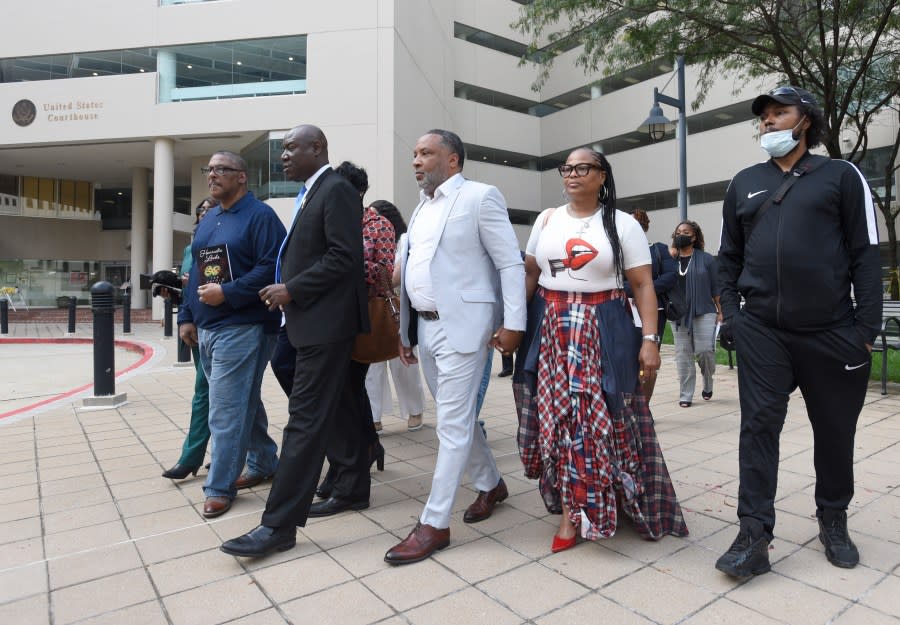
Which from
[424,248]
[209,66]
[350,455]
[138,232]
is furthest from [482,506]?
[138,232]

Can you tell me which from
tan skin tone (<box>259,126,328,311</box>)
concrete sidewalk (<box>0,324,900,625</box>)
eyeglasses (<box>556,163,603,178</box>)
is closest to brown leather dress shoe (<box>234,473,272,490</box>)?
concrete sidewalk (<box>0,324,900,625</box>)

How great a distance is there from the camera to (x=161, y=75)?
22219 millimetres

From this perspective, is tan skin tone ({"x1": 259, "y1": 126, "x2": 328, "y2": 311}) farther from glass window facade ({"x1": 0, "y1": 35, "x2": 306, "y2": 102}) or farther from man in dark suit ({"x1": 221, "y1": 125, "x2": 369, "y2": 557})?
glass window facade ({"x1": 0, "y1": 35, "x2": 306, "y2": 102})

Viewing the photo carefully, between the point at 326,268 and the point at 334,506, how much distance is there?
1394 mm

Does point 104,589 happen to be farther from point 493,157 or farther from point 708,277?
point 493,157

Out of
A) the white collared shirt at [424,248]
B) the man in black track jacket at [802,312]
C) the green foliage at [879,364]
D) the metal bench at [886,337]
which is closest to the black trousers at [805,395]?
the man in black track jacket at [802,312]

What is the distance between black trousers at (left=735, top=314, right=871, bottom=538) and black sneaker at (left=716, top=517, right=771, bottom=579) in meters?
0.05

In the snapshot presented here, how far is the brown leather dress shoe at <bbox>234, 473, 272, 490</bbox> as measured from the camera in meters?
3.92

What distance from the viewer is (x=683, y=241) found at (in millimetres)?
6566

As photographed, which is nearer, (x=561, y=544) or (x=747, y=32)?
(x=561, y=544)

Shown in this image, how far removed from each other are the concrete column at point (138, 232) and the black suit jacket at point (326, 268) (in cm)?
2879

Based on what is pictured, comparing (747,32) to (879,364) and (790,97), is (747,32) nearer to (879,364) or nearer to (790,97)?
(879,364)

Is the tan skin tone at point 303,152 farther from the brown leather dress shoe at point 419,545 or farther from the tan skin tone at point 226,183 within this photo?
the brown leather dress shoe at point 419,545

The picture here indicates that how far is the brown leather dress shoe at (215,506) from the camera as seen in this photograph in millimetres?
3395
